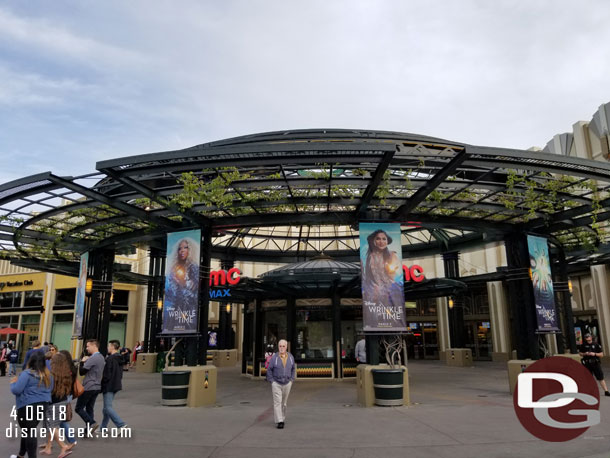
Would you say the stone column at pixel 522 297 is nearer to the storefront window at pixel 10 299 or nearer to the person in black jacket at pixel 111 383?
the person in black jacket at pixel 111 383

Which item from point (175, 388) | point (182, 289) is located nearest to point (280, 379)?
point (175, 388)

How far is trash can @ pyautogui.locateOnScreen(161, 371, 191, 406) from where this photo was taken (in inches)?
490

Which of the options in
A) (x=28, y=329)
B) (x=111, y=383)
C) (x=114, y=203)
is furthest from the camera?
(x=28, y=329)

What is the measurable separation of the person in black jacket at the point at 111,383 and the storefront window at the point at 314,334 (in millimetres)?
12376

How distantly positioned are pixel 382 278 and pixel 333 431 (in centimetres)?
515

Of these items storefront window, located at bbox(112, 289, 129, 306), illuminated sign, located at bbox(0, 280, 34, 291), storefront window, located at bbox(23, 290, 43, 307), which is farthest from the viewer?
illuminated sign, located at bbox(0, 280, 34, 291)

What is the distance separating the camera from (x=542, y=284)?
15461mm

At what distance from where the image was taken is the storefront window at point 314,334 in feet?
67.0

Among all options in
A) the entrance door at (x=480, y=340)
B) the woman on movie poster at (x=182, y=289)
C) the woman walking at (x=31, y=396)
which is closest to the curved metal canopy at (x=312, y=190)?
the woman on movie poster at (x=182, y=289)

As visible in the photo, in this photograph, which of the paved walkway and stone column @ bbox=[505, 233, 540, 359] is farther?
stone column @ bbox=[505, 233, 540, 359]

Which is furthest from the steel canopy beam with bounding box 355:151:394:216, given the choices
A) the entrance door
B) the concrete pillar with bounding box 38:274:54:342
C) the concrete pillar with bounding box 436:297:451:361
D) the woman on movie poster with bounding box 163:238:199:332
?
the concrete pillar with bounding box 38:274:54:342

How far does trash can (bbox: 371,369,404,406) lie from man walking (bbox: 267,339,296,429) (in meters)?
3.11

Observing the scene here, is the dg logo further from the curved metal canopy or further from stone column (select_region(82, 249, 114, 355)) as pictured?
stone column (select_region(82, 249, 114, 355))

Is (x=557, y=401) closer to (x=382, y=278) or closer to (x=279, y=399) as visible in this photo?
(x=382, y=278)
